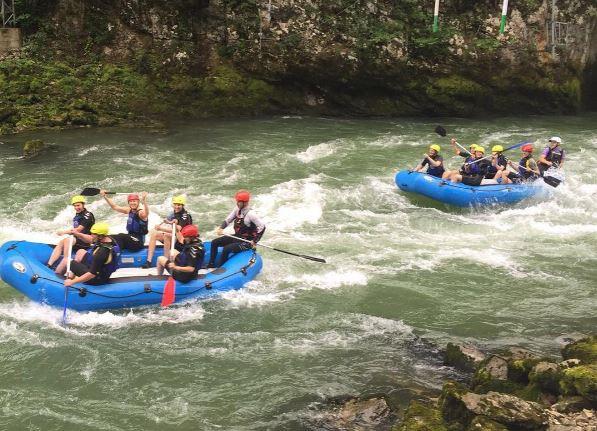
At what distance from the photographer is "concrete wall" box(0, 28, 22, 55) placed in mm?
17641

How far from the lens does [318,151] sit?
15680mm

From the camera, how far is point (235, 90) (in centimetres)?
1878

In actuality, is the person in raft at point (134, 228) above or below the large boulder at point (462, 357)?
above

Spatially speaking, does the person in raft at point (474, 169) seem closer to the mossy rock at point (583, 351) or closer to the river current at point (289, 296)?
the river current at point (289, 296)

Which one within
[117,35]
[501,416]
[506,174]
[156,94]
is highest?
[117,35]

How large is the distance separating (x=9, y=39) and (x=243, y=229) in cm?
Answer: 1206

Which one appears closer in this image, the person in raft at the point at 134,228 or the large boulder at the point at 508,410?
the large boulder at the point at 508,410

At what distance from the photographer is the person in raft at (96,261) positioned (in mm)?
7980

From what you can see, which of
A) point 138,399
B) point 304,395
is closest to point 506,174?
point 304,395

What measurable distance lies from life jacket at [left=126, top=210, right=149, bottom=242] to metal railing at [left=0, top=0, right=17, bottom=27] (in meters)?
11.4

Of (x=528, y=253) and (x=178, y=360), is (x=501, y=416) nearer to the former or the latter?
(x=178, y=360)

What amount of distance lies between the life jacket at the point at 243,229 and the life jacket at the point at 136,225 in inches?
50.5

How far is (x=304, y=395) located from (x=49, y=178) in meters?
8.55

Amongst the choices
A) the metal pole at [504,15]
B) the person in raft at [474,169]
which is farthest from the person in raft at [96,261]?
the metal pole at [504,15]
